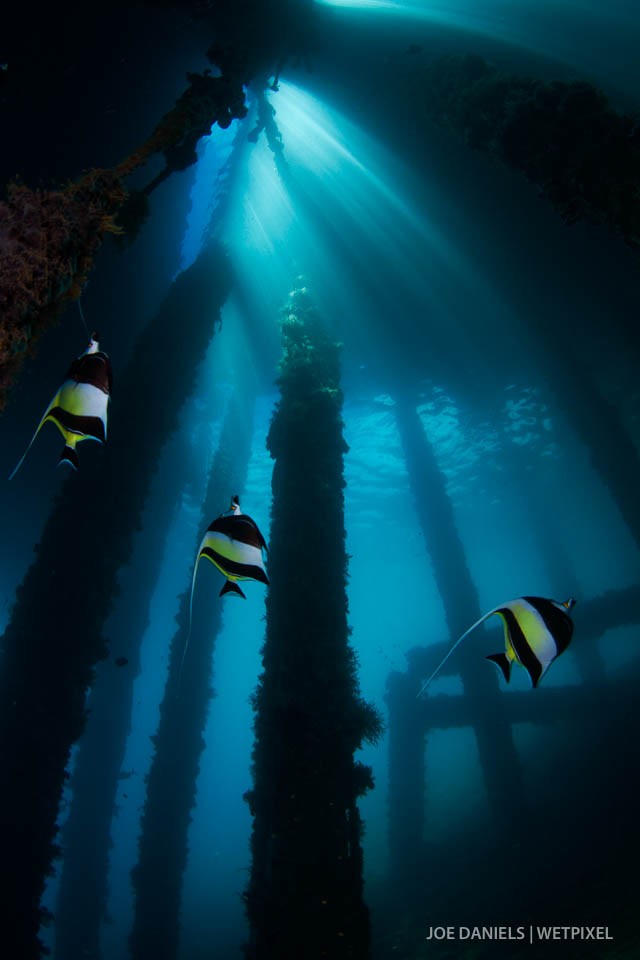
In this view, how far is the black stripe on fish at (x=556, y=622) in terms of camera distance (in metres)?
2.11

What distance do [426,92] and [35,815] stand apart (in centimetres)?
1369

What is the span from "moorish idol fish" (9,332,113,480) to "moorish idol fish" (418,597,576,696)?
192 cm

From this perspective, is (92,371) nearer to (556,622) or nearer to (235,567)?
(235,567)

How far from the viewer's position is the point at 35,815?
6480mm

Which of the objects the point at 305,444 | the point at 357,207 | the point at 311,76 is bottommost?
the point at 305,444

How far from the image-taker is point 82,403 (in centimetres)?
197

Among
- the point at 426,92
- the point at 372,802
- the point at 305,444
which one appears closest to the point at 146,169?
the point at 426,92

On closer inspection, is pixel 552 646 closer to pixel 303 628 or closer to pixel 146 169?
pixel 303 628

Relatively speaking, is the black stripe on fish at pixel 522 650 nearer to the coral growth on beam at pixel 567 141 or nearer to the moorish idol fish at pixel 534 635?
the moorish idol fish at pixel 534 635

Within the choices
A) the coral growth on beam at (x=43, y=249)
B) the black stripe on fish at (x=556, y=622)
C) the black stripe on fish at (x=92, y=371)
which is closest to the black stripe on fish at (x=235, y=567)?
the black stripe on fish at (x=92, y=371)

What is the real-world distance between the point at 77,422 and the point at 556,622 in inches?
94.4

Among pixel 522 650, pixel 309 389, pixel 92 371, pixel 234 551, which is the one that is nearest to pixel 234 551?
pixel 234 551

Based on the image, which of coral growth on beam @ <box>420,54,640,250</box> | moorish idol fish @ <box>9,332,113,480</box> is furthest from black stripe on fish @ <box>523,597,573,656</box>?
coral growth on beam @ <box>420,54,640,250</box>

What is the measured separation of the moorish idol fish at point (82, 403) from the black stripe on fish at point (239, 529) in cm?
69
